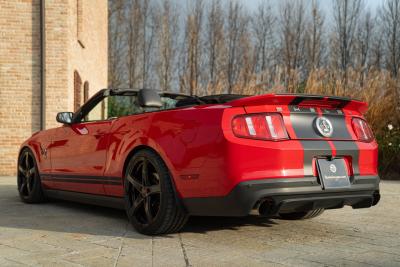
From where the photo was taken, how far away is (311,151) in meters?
4.05

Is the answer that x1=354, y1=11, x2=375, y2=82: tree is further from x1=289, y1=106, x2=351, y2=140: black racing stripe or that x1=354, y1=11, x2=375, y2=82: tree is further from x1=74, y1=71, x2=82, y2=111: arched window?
x1=289, y1=106, x2=351, y2=140: black racing stripe

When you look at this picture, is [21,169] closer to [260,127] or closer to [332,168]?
[260,127]

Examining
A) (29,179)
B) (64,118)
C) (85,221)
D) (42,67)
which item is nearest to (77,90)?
(42,67)

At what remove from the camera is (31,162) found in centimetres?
696

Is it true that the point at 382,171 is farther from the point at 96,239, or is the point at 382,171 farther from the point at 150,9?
the point at 150,9

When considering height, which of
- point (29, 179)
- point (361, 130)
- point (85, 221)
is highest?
point (361, 130)

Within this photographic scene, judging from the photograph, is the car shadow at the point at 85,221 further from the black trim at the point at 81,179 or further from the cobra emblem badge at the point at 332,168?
the cobra emblem badge at the point at 332,168

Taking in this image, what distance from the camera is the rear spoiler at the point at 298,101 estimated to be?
400 cm

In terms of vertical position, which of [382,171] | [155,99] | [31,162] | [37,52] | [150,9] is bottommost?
[382,171]

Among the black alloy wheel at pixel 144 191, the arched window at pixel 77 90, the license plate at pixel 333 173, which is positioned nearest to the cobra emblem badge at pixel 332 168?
the license plate at pixel 333 173

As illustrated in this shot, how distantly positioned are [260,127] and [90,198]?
2.36 m

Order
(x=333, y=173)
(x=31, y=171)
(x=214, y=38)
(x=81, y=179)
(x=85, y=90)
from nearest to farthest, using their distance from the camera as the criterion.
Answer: (x=333, y=173) → (x=81, y=179) → (x=31, y=171) → (x=85, y=90) → (x=214, y=38)

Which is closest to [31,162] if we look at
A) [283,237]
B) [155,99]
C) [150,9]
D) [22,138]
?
[155,99]

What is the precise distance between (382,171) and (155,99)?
8199mm
